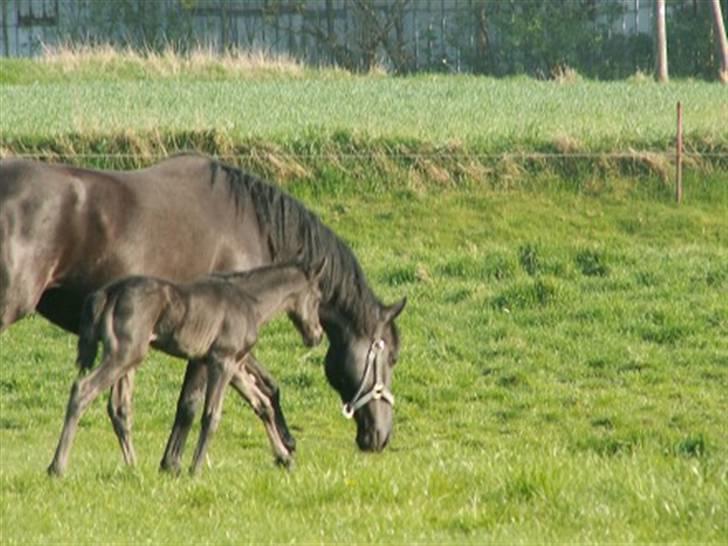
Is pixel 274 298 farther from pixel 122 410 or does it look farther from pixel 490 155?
pixel 490 155

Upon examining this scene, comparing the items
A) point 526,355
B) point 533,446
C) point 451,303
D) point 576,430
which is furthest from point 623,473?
point 451,303

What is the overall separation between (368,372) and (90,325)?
2.79 m

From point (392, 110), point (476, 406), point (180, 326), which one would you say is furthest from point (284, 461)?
point (392, 110)

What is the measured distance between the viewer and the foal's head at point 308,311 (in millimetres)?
13672

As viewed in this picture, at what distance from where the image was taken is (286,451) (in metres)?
14.0

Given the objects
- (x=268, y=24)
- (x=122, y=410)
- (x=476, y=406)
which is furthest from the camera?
(x=268, y=24)

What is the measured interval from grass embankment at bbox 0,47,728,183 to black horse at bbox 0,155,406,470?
10940 millimetres

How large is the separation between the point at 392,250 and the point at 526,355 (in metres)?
4.16

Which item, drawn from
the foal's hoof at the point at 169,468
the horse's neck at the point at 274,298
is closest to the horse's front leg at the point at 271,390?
the horse's neck at the point at 274,298

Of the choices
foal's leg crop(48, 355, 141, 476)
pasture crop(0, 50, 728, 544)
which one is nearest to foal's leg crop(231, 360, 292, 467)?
pasture crop(0, 50, 728, 544)

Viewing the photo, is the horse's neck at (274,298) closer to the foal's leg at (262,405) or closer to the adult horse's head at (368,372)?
the foal's leg at (262,405)

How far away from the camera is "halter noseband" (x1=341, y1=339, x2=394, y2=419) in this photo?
14828mm

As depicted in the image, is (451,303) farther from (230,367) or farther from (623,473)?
(623,473)

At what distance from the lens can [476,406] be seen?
18.9 metres
